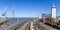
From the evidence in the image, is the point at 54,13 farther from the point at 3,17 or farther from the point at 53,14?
the point at 3,17

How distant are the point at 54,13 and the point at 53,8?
16.9 ft

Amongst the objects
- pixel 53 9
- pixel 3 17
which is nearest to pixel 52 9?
pixel 53 9

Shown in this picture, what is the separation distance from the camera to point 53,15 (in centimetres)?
13575

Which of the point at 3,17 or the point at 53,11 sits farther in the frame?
the point at 3,17

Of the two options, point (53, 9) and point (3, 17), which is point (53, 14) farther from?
point (3, 17)

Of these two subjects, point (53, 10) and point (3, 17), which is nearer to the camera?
point (53, 10)

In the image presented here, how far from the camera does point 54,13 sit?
136750mm

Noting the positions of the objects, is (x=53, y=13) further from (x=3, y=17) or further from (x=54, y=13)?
(x=3, y=17)

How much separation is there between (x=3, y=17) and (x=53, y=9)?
180 ft

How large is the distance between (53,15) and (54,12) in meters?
3.60

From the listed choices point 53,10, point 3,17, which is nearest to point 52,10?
point 53,10

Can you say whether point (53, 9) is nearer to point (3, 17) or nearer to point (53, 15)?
point (53, 15)

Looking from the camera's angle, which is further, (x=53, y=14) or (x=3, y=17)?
(x=3, y=17)

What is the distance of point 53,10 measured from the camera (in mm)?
139500
